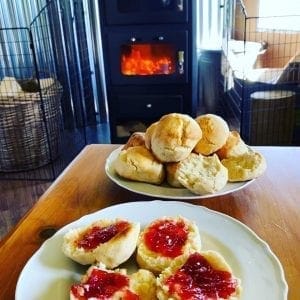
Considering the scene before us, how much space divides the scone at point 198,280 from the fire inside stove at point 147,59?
1691 millimetres

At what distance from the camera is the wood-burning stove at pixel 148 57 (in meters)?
2.01

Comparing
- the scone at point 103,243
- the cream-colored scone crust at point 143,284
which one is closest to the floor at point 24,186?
the scone at point 103,243

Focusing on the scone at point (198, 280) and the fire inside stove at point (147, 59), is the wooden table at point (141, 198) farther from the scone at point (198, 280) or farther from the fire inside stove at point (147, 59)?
the fire inside stove at point (147, 59)

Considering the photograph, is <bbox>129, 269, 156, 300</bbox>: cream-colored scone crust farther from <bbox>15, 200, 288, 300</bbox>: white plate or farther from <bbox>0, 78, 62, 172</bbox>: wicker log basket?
<bbox>0, 78, 62, 172</bbox>: wicker log basket

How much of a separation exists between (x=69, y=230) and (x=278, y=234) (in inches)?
14.6

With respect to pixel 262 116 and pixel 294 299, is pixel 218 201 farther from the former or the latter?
pixel 262 116

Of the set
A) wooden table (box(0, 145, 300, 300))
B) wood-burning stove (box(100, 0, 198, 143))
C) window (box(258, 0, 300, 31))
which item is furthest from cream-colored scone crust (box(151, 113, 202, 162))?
window (box(258, 0, 300, 31))

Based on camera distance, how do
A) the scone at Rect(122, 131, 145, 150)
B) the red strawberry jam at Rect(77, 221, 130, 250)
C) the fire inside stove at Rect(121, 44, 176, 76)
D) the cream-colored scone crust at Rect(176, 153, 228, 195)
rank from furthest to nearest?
1. the fire inside stove at Rect(121, 44, 176, 76)
2. the scone at Rect(122, 131, 145, 150)
3. the cream-colored scone crust at Rect(176, 153, 228, 195)
4. the red strawberry jam at Rect(77, 221, 130, 250)

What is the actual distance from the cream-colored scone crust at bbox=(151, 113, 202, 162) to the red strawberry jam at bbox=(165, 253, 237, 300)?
0.28 meters

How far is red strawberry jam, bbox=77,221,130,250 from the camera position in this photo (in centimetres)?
59

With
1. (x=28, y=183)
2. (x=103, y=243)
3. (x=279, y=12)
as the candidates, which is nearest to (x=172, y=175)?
(x=103, y=243)

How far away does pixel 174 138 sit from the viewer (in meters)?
0.77

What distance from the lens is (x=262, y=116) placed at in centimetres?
237

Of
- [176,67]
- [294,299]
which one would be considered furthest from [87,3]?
[294,299]
